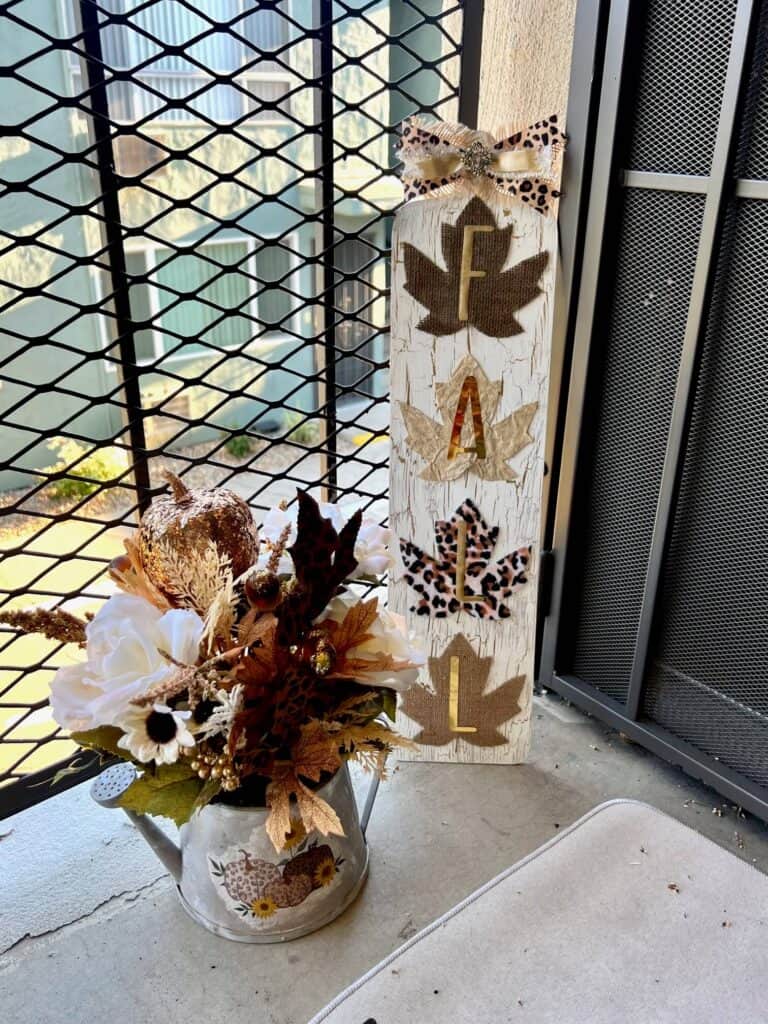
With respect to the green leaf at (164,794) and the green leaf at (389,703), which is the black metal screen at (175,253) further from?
the green leaf at (389,703)

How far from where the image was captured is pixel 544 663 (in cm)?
147

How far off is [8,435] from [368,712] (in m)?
3.02

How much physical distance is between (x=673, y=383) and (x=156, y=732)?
0.83 m

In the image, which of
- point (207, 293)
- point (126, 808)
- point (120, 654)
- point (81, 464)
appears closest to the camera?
point (120, 654)

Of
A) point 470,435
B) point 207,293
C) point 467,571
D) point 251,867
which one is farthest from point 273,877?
point 207,293

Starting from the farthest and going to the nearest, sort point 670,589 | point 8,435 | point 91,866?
point 8,435, point 670,589, point 91,866

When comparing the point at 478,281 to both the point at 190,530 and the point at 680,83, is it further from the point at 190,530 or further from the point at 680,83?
the point at 190,530

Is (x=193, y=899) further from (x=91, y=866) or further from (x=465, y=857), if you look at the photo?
(x=465, y=857)

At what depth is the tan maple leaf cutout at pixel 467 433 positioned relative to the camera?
114 centimetres

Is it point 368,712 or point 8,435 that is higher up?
point 368,712

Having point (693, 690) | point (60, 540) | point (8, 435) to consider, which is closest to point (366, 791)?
point (693, 690)

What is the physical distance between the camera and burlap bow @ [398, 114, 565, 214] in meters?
1.04

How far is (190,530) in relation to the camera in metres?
0.83

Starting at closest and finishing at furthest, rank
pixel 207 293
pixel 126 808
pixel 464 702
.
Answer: pixel 126 808 → pixel 464 702 → pixel 207 293
